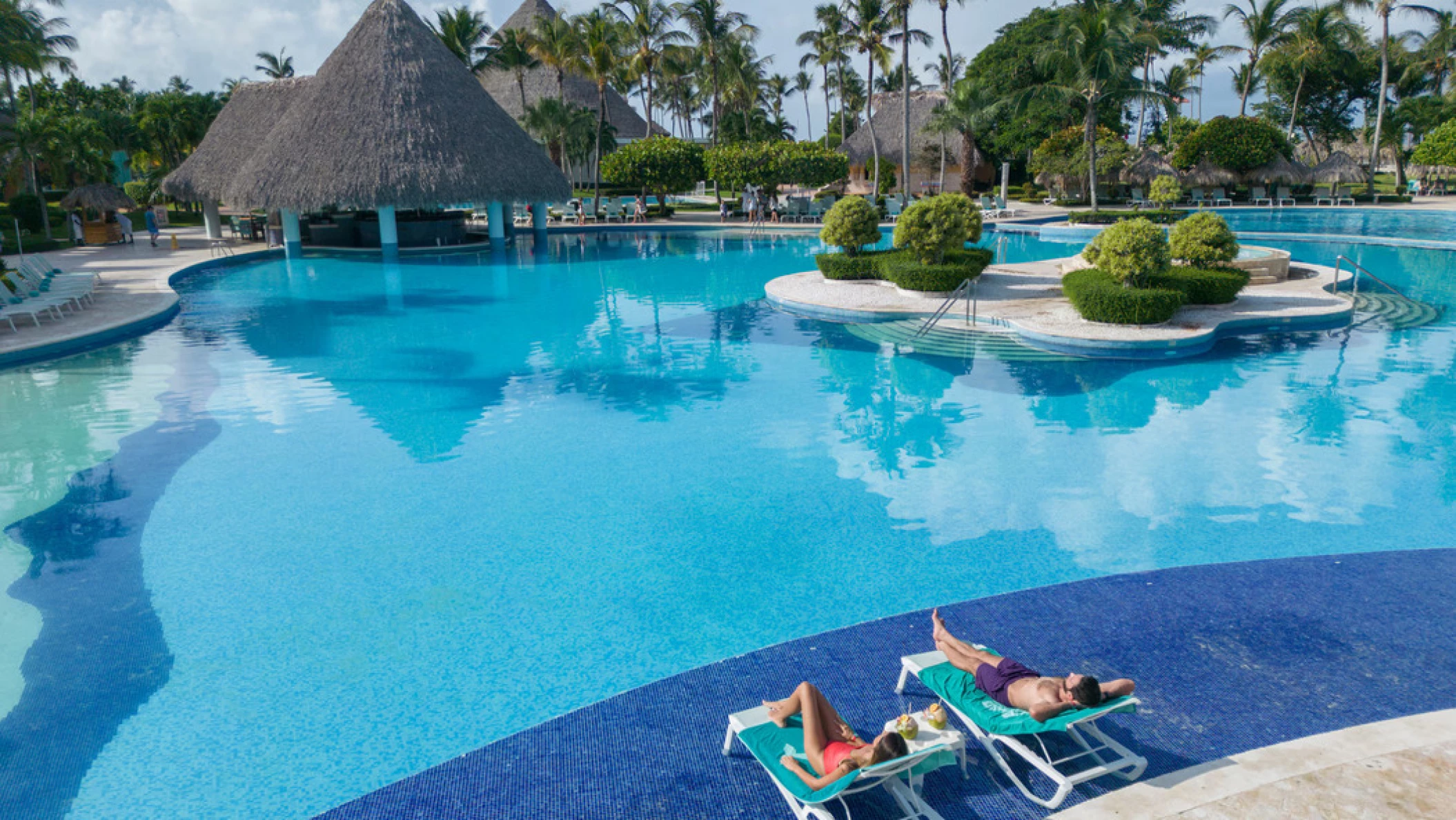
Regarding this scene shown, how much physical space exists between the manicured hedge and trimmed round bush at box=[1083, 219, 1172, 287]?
2023 centimetres

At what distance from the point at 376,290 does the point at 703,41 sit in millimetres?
25253

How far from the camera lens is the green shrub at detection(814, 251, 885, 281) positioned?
1912cm

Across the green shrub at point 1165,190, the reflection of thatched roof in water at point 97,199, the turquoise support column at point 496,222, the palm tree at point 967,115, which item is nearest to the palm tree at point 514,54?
the turquoise support column at point 496,222

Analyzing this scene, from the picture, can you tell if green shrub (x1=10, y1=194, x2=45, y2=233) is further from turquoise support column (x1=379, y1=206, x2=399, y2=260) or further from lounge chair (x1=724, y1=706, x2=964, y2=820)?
lounge chair (x1=724, y1=706, x2=964, y2=820)

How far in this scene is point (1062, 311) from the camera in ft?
51.6

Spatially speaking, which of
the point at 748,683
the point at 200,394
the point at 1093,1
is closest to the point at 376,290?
the point at 200,394

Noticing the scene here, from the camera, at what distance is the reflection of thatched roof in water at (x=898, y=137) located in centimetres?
4791

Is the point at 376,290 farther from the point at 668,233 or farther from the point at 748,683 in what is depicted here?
the point at 748,683

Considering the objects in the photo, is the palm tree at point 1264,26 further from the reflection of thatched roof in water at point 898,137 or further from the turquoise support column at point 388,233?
the turquoise support column at point 388,233

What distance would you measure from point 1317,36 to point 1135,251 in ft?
142

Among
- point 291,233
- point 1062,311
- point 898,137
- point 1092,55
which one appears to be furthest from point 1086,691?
point 898,137

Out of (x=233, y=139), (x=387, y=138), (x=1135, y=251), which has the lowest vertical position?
(x=1135, y=251)

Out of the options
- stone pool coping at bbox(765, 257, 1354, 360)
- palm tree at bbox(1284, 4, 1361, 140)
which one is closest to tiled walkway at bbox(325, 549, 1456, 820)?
stone pool coping at bbox(765, 257, 1354, 360)

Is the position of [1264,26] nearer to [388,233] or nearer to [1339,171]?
[1339,171]
